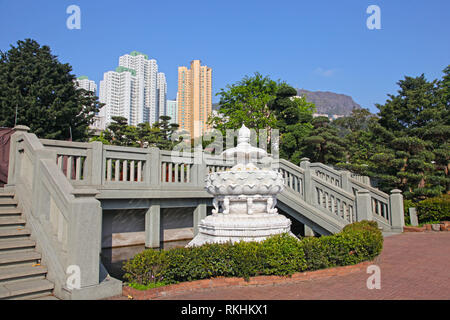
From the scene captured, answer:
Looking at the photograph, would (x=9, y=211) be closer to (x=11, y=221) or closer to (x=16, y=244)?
(x=11, y=221)

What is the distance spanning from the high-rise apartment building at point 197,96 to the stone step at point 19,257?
55034 mm

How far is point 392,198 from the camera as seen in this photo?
1147cm

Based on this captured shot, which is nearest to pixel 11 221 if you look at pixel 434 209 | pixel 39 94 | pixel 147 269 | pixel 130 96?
pixel 147 269

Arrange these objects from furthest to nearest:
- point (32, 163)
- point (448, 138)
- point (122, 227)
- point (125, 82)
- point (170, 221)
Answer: point (125, 82) → point (448, 138) → point (170, 221) → point (122, 227) → point (32, 163)

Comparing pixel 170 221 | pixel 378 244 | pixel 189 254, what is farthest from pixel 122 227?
pixel 378 244

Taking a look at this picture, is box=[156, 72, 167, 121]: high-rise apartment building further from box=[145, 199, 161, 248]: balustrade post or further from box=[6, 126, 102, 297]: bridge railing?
box=[6, 126, 102, 297]: bridge railing

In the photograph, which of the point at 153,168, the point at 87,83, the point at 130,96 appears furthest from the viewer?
the point at 87,83

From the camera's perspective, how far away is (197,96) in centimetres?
6334

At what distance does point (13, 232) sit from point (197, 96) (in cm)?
5953

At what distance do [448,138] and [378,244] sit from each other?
475 inches

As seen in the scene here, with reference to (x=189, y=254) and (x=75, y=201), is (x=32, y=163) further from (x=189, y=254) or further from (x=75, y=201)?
(x=189, y=254)

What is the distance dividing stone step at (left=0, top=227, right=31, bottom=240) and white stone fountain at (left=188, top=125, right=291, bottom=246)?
330 cm

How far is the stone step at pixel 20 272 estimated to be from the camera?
4.61m

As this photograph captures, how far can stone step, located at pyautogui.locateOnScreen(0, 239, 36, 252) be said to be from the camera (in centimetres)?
518
